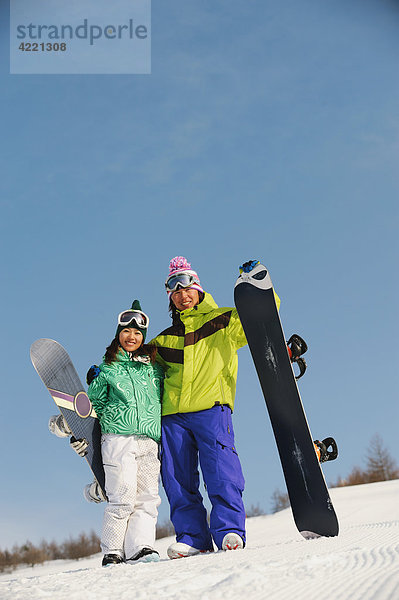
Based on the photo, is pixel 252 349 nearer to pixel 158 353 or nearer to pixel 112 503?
pixel 158 353

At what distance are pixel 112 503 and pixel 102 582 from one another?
4.77ft

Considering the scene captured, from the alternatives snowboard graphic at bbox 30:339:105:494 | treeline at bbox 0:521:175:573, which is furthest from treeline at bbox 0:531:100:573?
snowboard graphic at bbox 30:339:105:494

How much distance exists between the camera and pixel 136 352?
4121 millimetres

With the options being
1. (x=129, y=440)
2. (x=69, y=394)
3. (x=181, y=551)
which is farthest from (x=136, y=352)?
(x=181, y=551)

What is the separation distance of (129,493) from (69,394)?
0.84 meters

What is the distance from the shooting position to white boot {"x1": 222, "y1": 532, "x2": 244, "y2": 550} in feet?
11.1

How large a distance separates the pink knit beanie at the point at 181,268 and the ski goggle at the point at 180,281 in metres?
0.03

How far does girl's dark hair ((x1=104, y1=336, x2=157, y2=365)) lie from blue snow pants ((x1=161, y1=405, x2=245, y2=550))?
18.7 inches

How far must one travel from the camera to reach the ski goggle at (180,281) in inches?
173

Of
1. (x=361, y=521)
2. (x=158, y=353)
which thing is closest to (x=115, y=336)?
(x=158, y=353)

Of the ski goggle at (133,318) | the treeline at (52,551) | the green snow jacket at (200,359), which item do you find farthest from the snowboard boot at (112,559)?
the treeline at (52,551)

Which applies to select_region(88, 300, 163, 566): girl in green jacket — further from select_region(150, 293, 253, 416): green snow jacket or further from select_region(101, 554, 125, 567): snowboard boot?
select_region(150, 293, 253, 416): green snow jacket

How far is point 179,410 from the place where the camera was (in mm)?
3836

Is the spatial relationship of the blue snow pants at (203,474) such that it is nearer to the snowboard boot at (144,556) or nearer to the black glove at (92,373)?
the snowboard boot at (144,556)
